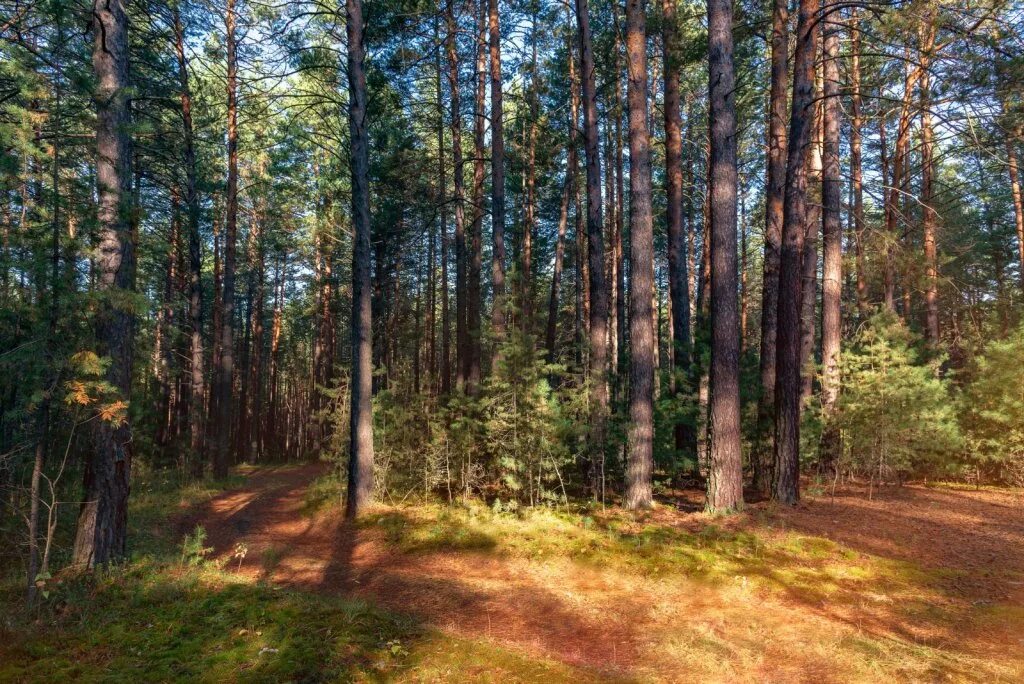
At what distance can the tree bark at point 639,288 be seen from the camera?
972 centimetres

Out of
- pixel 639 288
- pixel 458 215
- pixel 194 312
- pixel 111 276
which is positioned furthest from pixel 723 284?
pixel 194 312

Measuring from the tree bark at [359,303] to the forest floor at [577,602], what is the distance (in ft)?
3.23

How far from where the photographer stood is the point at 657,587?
669 cm

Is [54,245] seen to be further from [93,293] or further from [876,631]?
[876,631]

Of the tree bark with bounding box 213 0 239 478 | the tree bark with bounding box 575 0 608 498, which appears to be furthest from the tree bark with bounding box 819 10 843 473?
the tree bark with bounding box 213 0 239 478

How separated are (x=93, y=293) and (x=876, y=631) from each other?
871 centimetres

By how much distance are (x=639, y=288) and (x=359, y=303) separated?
5760 mm

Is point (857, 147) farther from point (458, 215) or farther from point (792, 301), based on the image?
point (458, 215)

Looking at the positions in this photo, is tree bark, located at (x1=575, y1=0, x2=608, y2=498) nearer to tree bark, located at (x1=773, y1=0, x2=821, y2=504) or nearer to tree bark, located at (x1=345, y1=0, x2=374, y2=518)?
tree bark, located at (x1=773, y1=0, x2=821, y2=504)

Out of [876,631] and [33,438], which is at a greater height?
[33,438]

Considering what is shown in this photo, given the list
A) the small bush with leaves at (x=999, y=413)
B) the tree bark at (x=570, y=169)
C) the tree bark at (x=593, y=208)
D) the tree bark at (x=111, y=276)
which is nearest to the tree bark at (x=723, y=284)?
the tree bark at (x=593, y=208)

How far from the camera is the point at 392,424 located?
12.6 meters

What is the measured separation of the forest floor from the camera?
175 inches

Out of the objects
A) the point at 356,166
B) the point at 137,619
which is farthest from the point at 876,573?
the point at 356,166
